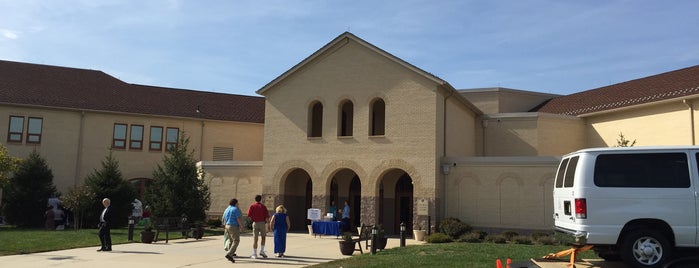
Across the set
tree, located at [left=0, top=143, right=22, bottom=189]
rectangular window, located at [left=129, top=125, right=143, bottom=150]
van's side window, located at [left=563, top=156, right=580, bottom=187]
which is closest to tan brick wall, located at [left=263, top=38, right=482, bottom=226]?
tree, located at [left=0, top=143, right=22, bottom=189]

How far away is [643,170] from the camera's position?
30.5 feet

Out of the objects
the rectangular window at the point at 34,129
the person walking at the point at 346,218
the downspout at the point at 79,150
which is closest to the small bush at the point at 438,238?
the person walking at the point at 346,218

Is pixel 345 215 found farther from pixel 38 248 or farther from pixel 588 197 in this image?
pixel 588 197

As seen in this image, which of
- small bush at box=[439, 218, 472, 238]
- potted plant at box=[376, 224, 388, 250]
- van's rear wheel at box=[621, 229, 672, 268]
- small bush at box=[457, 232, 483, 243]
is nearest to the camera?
van's rear wheel at box=[621, 229, 672, 268]

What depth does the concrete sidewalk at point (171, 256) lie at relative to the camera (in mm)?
14820

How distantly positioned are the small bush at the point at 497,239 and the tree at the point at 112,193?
18.5 metres

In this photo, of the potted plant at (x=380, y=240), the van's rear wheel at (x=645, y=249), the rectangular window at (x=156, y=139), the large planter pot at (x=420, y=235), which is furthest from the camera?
the rectangular window at (x=156, y=139)

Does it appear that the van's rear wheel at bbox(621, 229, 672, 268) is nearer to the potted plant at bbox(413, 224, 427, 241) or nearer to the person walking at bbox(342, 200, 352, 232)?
the potted plant at bbox(413, 224, 427, 241)

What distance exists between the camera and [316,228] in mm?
24922

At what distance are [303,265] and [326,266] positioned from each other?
107cm

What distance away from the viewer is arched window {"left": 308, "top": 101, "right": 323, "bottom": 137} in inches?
1153

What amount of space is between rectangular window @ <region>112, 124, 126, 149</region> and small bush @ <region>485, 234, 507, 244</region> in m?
24.9

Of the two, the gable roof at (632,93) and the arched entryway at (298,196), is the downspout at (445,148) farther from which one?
the gable roof at (632,93)

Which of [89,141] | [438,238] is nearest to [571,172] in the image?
[438,238]
